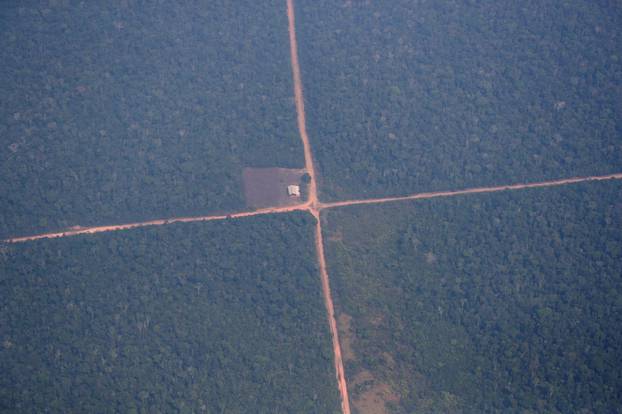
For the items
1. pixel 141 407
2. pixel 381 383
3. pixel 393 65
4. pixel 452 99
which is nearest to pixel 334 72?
pixel 393 65

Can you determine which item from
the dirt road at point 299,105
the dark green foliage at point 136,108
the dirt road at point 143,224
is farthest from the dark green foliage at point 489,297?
the dark green foliage at point 136,108

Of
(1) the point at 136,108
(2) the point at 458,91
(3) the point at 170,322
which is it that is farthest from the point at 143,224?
(2) the point at 458,91

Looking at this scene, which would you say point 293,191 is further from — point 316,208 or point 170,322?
point 170,322

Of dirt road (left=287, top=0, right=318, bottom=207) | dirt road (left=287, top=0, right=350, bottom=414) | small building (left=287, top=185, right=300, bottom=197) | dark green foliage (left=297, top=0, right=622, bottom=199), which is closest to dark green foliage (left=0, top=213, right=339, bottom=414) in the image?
dirt road (left=287, top=0, right=350, bottom=414)

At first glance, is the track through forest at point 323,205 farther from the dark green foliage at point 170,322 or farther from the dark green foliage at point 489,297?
the dark green foliage at point 170,322

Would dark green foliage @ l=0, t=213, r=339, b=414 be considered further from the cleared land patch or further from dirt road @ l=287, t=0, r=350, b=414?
the cleared land patch

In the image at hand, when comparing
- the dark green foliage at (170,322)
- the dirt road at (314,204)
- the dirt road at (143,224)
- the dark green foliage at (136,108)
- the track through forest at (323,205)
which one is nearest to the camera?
the dark green foliage at (170,322)
